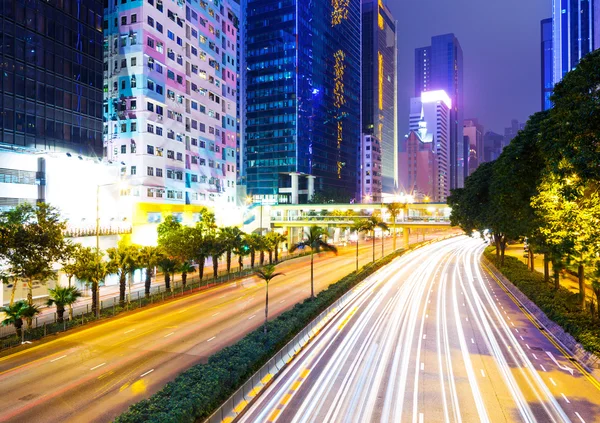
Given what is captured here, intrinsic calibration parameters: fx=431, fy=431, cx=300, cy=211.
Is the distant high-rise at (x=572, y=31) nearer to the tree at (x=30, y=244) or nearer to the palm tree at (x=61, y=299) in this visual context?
the tree at (x=30, y=244)

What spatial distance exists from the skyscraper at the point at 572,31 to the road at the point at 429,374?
162 metres

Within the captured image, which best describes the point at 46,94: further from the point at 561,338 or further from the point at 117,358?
the point at 561,338

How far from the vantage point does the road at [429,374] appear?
1864 centimetres

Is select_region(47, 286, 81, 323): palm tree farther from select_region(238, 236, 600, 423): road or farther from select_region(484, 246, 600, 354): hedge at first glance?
select_region(484, 246, 600, 354): hedge

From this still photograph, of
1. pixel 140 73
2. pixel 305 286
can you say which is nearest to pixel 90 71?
pixel 140 73

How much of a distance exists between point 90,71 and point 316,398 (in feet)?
160

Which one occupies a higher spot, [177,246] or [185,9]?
[185,9]

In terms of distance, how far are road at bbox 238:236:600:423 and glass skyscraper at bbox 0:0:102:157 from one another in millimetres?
36092

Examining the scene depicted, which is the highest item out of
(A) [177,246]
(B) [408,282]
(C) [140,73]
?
(C) [140,73]

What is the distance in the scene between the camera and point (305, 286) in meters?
52.0

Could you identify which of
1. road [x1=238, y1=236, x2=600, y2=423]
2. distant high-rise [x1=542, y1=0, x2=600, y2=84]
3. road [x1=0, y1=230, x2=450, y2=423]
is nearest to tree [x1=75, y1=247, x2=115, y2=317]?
road [x1=0, y1=230, x2=450, y2=423]

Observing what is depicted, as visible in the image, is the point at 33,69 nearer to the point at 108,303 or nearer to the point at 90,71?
the point at 90,71

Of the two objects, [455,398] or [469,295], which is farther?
[469,295]

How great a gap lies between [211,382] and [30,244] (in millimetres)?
20034
